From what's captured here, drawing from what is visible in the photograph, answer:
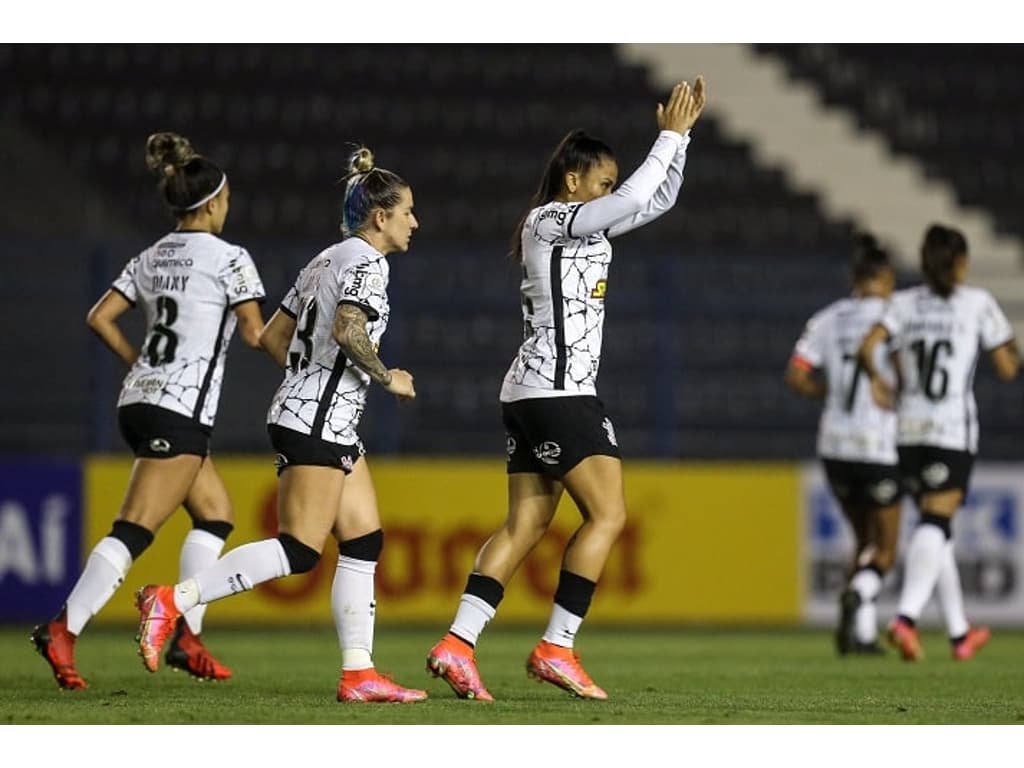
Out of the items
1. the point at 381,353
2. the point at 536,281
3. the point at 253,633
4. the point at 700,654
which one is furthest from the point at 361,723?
the point at 381,353

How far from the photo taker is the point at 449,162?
15773mm

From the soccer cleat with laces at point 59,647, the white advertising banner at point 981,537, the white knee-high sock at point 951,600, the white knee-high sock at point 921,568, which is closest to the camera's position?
the soccer cleat with laces at point 59,647

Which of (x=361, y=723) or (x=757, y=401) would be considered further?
(x=757, y=401)

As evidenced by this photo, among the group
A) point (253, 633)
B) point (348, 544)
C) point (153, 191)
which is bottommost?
point (253, 633)

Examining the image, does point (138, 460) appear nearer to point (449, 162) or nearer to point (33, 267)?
point (33, 267)

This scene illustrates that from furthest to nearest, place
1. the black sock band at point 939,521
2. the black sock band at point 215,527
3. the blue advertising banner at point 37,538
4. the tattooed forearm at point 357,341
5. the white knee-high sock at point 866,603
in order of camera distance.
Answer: the blue advertising banner at point 37,538, the white knee-high sock at point 866,603, the black sock band at point 939,521, the black sock band at point 215,527, the tattooed forearm at point 357,341

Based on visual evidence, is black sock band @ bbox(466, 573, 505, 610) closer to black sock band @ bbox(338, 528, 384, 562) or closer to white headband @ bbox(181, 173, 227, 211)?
black sock band @ bbox(338, 528, 384, 562)

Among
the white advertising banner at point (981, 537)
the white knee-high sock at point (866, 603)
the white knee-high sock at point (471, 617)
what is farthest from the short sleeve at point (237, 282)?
the white advertising banner at point (981, 537)

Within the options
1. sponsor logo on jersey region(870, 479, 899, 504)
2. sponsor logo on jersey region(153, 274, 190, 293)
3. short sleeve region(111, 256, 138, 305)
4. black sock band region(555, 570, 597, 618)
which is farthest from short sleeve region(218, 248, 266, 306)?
sponsor logo on jersey region(870, 479, 899, 504)

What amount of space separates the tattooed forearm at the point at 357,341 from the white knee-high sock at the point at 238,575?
0.65 metres

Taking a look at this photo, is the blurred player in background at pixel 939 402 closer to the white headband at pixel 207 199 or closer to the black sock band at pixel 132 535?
the white headband at pixel 207 199

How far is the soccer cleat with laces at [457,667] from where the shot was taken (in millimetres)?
6484

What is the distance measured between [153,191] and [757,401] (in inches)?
189

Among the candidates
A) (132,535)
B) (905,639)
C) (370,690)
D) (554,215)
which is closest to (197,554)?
(132,535)
